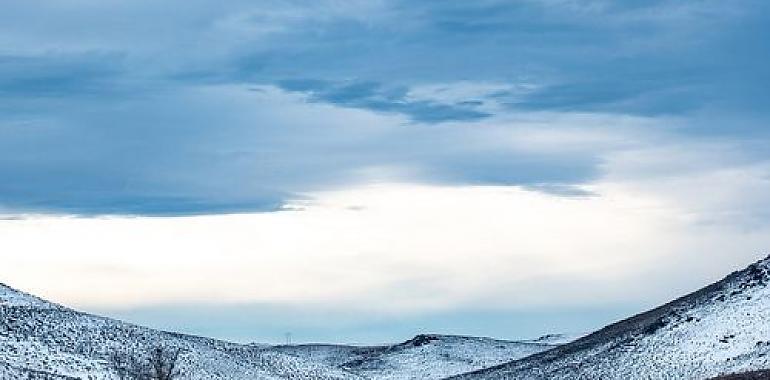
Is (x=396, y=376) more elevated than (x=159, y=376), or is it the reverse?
(x=396, y=376)

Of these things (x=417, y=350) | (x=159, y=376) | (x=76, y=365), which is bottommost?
(x=159, y=376)

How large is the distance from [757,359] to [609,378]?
35.6ft

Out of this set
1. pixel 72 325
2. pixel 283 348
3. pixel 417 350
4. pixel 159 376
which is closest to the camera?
pixel 159 376

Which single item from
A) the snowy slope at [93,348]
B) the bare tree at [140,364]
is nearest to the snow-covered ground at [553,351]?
the snowy slope at [93,348]

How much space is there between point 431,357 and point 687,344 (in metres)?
32.8

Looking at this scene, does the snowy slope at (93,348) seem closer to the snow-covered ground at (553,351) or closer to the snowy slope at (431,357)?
the snow-covered ground at (553,351)

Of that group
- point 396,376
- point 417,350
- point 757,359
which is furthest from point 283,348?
point 757,359

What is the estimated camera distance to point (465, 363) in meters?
102

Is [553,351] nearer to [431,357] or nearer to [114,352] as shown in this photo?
[431,357]

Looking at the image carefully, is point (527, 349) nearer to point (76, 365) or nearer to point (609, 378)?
point (609, 378)

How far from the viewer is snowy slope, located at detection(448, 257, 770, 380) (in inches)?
2739

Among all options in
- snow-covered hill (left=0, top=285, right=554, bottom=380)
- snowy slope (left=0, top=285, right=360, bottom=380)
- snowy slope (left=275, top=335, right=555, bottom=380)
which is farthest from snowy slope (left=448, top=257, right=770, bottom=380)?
snowy slope (left=0, top=285, right=360, bottom=380)

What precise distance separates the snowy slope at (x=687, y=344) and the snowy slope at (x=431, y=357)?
8.60 m

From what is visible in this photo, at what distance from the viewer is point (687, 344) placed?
245ft
